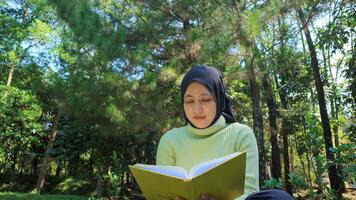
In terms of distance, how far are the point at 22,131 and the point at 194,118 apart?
379 inches

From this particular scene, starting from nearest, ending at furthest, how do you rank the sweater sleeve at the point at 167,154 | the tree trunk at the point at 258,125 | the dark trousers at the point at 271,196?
the dark trousers at the point at 271,196, the sweater sleeve at the point at 167,154, the tree trunk at the point at 258,125

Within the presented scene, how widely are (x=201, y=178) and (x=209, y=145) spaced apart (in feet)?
1.43

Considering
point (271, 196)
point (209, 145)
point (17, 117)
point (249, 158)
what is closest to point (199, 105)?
point (209, 145)

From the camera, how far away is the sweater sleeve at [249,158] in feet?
4.42

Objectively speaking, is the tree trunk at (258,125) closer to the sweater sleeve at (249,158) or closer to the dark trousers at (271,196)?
the sweater sleeve at (249,158)

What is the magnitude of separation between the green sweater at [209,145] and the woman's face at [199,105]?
4 centimetres

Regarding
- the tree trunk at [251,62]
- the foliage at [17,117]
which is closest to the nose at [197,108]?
the tree trunk at [251,62]

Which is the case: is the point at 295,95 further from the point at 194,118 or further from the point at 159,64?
the point at 194,118

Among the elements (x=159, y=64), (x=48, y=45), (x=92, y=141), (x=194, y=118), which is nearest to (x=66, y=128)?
(x=92, y=141)

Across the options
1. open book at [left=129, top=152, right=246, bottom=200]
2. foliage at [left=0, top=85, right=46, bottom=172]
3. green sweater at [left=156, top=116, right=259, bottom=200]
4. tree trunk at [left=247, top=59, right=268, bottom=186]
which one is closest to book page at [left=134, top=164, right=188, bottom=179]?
open book at [left=129, top=152, right=246, bottom=200]

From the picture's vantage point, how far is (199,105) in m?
1.46

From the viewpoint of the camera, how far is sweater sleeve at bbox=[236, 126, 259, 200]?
1348 mm

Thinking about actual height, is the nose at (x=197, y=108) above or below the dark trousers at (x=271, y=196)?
above

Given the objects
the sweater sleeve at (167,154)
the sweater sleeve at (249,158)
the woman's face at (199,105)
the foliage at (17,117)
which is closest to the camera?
the sweater sleeve at (249,158)
